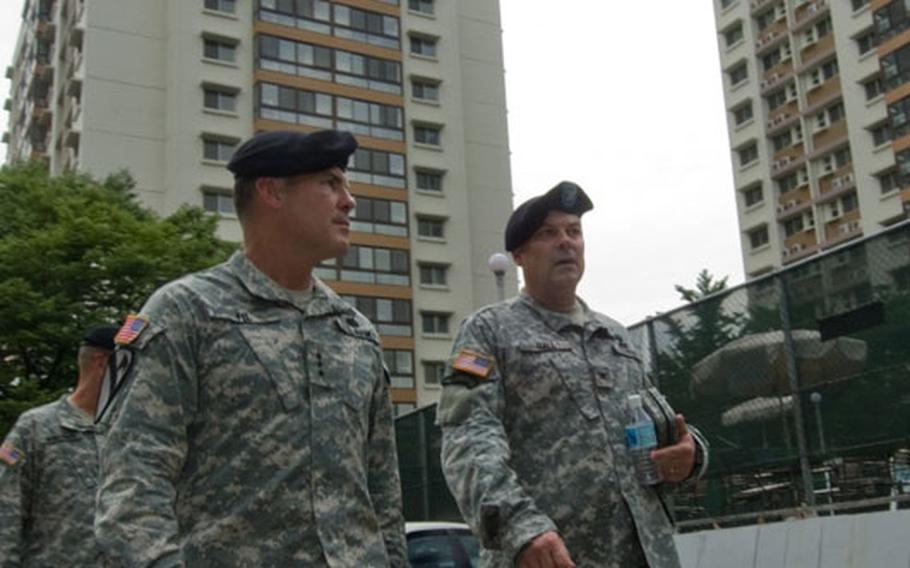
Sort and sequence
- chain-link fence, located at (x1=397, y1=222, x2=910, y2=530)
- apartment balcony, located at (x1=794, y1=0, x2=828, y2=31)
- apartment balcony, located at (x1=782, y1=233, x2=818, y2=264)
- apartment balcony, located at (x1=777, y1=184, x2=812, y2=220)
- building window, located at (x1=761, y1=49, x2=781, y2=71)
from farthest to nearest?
1. building window, located at (x1=761, y1=49, x2=781, y2=71)
2. apartment balcony, located at (x1=777, y1=184, x2=812, y2=220)
3. apartment balcony, located at (x1=782, y1=233, x2=818, y2=264)
4. apartment balcony, located at (x1=794, y1=0, x2=828, y2=31)
5. chain-link fence, located at (x1=397, y1=222, x2=910, y2=530)

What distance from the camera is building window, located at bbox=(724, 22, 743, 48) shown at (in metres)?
63.8

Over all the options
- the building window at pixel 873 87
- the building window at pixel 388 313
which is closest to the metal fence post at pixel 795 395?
the building window at pixel 388 313

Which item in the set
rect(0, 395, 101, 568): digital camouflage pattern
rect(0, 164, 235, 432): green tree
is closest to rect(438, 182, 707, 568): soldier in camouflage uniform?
rect(0, 395, 101, 568): digital camouflage pattern

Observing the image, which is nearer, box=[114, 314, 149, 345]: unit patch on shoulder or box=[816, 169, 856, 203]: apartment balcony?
box=[114, 314, 149, 345]: unit patch on shoulder

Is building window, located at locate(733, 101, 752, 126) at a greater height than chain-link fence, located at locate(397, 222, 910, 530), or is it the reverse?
building window, located at locate(733, 101, 752, 126)

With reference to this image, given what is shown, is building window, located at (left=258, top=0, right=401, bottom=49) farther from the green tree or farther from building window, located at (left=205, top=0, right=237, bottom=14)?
the green tree

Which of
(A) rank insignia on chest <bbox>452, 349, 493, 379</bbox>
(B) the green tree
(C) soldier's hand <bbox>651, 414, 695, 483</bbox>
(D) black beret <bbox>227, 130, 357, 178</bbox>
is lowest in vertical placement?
(C) soldier's hand <bbox>651, 414, 695, 483</bbox>

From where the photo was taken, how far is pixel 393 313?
1917 inches

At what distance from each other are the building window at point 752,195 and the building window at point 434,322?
21.4 metres

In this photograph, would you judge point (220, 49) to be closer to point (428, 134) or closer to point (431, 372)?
point (428, 134)

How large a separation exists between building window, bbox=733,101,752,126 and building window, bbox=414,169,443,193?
67.2ft

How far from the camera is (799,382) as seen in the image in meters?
8.70

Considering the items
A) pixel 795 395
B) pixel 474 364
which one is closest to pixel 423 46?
pixel 795 395

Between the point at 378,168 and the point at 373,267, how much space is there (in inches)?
183
